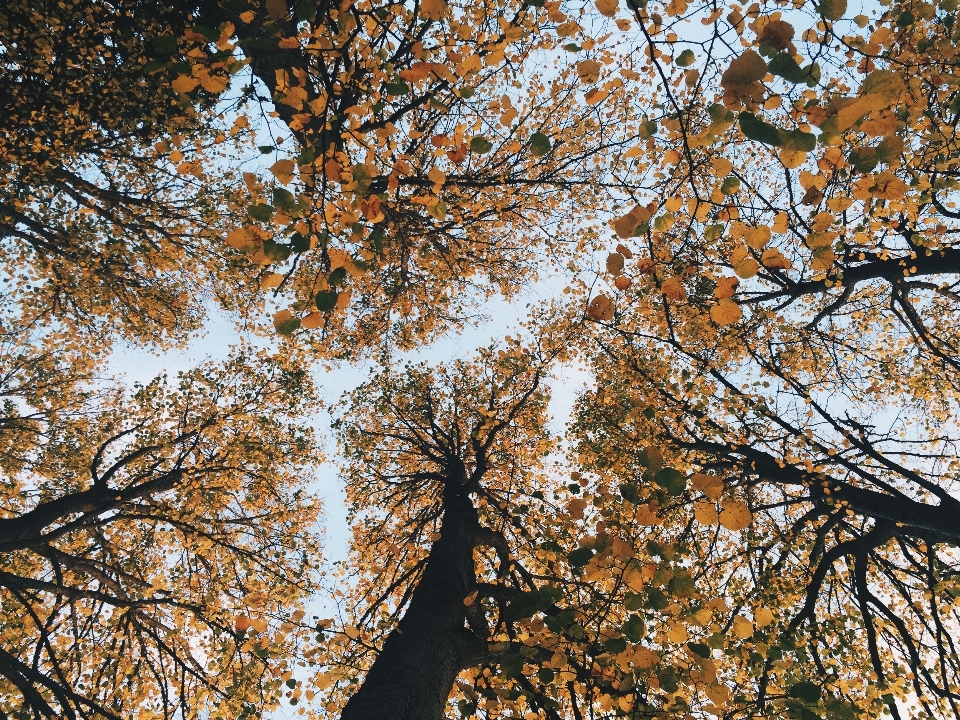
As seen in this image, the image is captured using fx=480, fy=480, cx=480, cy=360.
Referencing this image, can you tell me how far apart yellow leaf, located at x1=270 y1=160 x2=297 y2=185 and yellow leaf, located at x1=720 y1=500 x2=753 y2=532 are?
8.44 feet

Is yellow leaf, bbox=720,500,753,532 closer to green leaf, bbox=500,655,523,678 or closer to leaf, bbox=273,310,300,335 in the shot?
green leaf, bbox=500,655,523,678

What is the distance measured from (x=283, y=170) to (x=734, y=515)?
8.66 ft

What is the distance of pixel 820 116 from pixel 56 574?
9.92 metres

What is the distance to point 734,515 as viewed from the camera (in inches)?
83.1

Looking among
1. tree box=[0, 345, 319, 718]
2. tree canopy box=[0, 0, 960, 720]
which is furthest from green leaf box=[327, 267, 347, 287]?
tree box=[0, 345, 319, 718]

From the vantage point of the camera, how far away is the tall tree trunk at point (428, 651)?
147 inches

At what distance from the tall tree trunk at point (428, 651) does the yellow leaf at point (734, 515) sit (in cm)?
299

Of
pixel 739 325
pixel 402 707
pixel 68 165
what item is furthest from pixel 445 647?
pixel 68 165

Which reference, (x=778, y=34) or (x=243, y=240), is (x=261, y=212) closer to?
(x=243, y=240)

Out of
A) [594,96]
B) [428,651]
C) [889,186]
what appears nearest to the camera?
[889,186]

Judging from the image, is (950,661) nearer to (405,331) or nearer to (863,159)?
(863,159)

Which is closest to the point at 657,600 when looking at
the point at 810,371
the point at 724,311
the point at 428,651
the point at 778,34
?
the point at 724,311

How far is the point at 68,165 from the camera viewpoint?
799 centimetres

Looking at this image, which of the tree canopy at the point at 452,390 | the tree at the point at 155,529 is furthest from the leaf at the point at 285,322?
the tree at the point at 155,529
